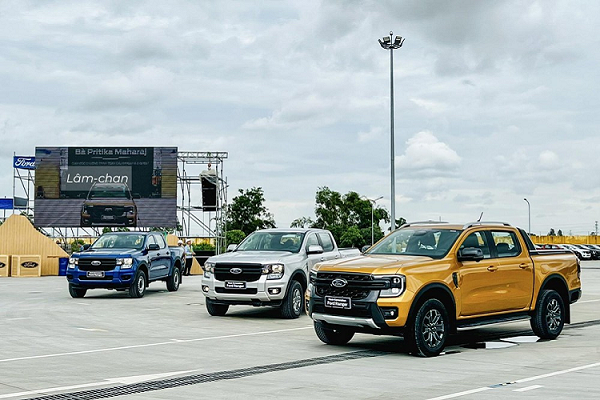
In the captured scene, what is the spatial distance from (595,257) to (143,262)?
5925 centimetres

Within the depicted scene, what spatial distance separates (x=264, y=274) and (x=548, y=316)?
5.51 meters

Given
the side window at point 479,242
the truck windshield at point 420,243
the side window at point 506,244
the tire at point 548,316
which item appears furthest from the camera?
the tire at point 548,316

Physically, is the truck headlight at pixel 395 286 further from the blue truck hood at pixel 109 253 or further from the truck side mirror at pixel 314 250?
the blue truck hood at pixel 109 253

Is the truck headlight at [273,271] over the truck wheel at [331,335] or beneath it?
over

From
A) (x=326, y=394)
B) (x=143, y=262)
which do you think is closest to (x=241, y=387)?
(x=326, y=394)

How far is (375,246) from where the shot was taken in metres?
12.7

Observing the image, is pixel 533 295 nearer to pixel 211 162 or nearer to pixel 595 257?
pixel 211 162

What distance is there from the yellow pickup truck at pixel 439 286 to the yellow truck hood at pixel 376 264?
0.6 inches

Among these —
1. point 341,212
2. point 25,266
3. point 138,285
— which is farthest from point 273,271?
point 341,212

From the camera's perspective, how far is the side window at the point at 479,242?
11945 millimetres

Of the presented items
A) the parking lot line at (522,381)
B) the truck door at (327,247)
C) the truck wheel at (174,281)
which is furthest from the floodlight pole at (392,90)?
the parking lot line at (522,381)

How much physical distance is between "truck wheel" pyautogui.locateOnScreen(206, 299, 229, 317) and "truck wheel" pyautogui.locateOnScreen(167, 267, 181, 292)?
8318 mm

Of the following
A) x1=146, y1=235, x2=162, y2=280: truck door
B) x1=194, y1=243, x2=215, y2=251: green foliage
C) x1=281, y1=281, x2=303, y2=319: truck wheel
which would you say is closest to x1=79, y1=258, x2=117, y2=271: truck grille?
x1=146, y1=235, x2=162, y2=280: truck door

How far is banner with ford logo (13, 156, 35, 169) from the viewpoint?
178 feet
